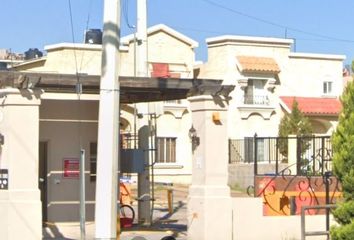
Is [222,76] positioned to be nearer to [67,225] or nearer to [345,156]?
[67,225]

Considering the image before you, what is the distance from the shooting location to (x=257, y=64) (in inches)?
1980

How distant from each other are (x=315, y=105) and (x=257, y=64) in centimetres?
468

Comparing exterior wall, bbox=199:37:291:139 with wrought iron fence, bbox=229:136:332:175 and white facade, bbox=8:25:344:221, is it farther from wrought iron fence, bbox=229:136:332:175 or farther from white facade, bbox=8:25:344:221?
wrought iron fence, bbox=229:136:332:175

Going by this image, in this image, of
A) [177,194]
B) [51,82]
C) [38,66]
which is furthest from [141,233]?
[38,66]

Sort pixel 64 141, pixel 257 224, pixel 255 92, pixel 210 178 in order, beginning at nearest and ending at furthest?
pixel 210 178, pixel 257 224, pixel 64 141, pixel 255 92

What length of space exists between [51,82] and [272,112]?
34.8m

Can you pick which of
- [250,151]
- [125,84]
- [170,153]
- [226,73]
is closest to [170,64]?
[226,73]

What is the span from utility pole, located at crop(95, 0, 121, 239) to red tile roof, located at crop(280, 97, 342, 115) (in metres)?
38.1

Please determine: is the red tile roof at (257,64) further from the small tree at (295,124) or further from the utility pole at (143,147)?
the utility pole at (143,147)

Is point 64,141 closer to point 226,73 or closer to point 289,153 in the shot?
point 289,153

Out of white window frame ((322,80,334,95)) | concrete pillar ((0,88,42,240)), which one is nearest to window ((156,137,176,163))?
white window frame ((322,80,334,95))

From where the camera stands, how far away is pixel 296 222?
19578mm

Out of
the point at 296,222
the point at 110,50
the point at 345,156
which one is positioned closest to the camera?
the point at 345,156

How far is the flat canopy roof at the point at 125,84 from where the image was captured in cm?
1712
